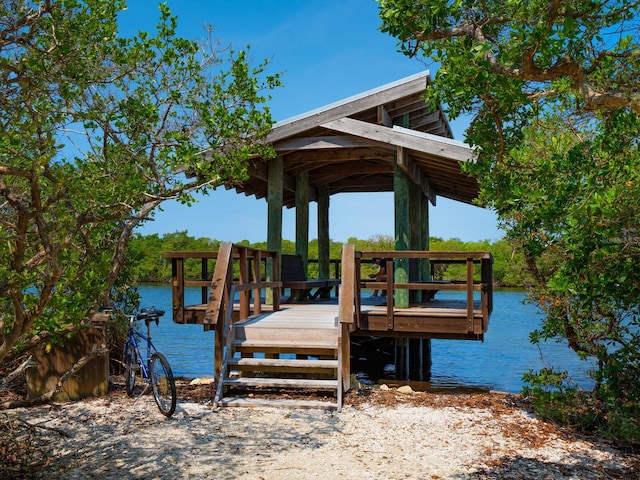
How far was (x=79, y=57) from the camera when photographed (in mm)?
5258

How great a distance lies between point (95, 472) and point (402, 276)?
687cm

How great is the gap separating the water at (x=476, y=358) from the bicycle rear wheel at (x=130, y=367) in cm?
613

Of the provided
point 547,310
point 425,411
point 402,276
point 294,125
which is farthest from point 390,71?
point 425,411

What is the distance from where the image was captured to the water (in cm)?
1370

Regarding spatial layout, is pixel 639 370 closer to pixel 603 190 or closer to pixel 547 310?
pixel 547 310

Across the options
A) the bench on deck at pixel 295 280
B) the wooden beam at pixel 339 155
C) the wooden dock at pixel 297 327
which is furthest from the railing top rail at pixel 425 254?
the wooden beam at pixel 339 155

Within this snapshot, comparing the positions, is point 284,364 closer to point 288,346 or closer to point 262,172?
point 288,346

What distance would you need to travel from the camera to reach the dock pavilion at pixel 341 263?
24.7 feet

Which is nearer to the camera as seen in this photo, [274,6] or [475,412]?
[475,412]

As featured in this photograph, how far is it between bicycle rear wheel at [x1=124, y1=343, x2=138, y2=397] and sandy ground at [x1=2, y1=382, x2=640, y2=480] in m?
0.19

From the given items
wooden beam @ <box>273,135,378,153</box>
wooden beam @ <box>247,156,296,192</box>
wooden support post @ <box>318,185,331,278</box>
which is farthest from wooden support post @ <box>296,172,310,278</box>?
wooden beam @ <box>273,135,378,153</box>

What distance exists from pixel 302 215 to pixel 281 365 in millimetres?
6443

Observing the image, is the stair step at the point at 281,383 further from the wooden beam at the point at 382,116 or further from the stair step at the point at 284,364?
the wooden beam at the point at 382,116

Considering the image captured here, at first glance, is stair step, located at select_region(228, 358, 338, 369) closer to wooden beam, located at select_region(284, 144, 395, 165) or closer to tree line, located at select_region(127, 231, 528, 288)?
wooden beam, located at select_region(284, 144, 395, 165)
